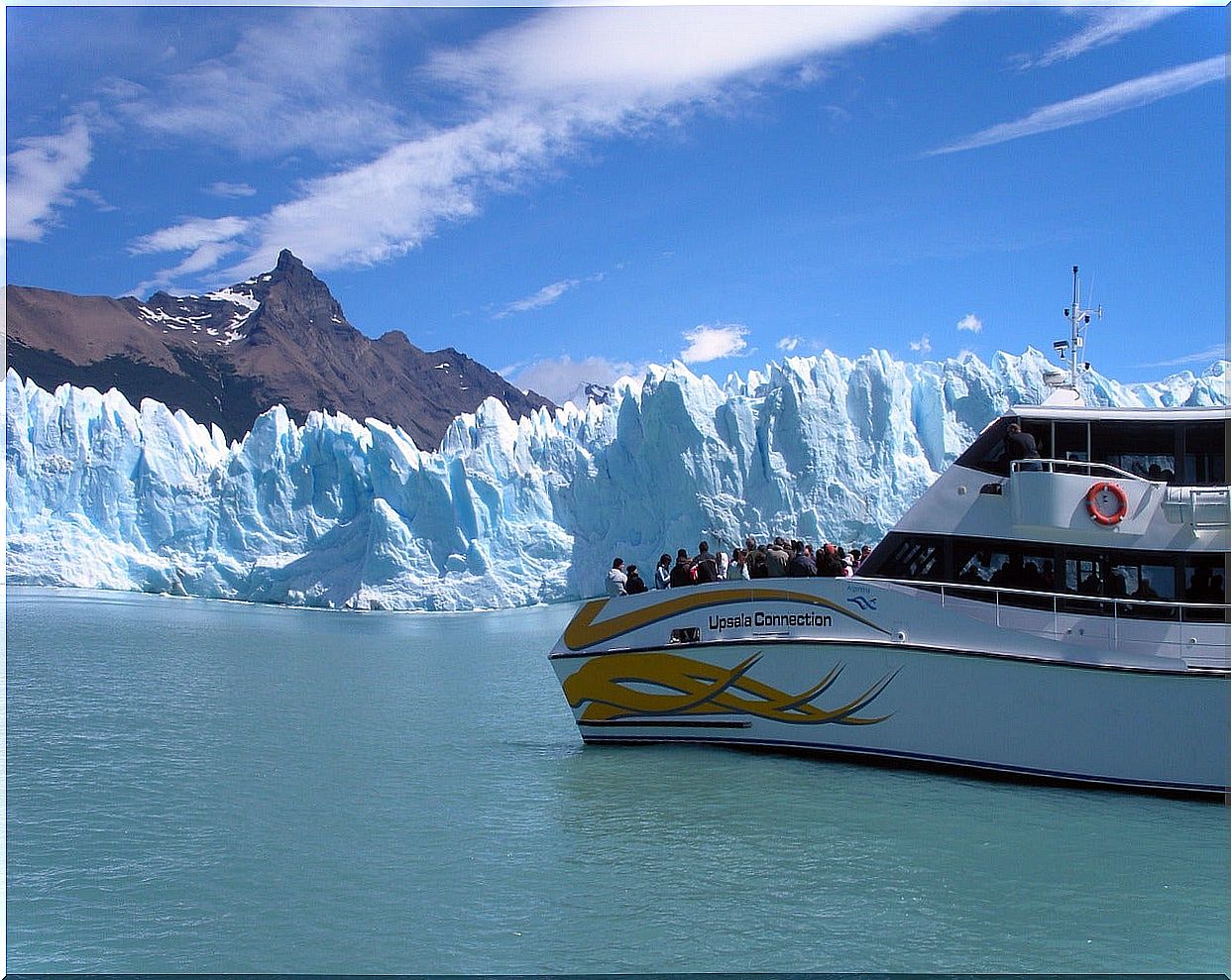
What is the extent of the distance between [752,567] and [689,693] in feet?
4.84

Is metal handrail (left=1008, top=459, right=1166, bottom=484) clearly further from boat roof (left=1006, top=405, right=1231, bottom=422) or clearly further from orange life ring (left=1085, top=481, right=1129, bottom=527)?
boat roof (left=1006, top=405, right=1231, bottom=422)

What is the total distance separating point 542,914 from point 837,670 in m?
4.27

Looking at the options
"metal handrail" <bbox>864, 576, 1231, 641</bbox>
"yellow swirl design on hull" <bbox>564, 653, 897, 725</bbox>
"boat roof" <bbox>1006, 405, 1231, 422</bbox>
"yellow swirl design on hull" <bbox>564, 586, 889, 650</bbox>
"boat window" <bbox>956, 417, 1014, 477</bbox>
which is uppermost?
"boat roof" <bbox>1006, 405, 1231, 422</bbox>

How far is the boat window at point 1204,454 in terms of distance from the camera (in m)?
9.45

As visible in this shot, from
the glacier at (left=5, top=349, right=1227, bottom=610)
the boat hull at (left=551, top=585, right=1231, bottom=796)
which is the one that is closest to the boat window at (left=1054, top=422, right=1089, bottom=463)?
the boat hull at (left=551, top=585, right=1231, bottom=796)

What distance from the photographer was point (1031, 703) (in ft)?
29.0

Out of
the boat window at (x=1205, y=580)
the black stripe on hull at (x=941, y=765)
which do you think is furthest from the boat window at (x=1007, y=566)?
the black stripe on hull at (x=941, y=765)

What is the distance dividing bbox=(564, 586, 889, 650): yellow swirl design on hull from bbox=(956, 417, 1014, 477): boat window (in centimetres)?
175

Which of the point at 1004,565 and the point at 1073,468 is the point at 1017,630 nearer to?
the point at 1004,565

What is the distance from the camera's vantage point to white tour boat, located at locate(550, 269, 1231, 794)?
341 inches

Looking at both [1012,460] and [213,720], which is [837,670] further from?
[213,720]

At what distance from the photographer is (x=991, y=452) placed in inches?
387

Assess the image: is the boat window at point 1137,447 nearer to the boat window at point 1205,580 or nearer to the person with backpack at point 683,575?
the boat window at point 1205,580

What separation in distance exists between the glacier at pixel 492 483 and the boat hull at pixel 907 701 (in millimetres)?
21337
